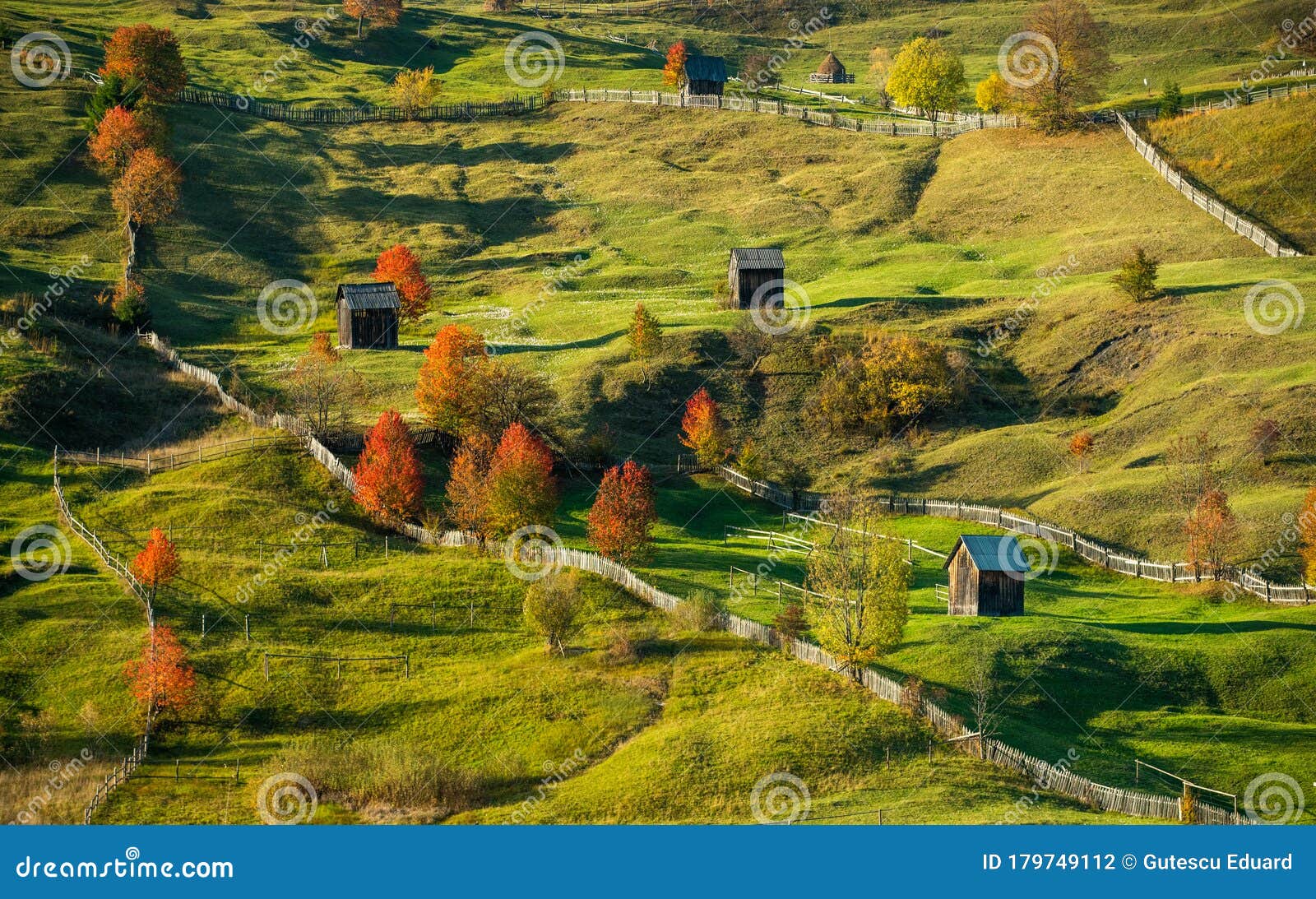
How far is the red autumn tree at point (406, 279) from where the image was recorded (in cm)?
10706

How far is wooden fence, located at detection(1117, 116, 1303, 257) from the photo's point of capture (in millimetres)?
108375

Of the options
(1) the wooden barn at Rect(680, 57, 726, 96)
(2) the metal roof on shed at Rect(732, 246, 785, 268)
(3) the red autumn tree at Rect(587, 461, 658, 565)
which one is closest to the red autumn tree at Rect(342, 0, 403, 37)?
(1) the wooden barn at Rect(680, 57, 726, 96)

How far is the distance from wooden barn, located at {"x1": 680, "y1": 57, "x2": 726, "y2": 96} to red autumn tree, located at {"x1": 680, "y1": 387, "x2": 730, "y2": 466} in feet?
238

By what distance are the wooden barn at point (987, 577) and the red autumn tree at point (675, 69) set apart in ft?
318

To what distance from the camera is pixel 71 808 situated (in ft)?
173

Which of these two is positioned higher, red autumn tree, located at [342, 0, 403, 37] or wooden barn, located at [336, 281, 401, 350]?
red autumn tree, located at [342, 0, 403, 37]

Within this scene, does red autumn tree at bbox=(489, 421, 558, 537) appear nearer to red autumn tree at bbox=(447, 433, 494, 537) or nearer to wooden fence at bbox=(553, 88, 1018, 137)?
red autumn tree at bbox=(447, 433, 494, 537)

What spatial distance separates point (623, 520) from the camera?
71000 millimetres

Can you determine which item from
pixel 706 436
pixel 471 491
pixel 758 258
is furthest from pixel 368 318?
pixel 471 491

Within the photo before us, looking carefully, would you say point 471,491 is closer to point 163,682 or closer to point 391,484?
point 391,484

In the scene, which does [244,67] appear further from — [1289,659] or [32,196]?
[1289,659]

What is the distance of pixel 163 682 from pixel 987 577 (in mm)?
32993

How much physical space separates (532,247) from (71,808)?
7854 centimetres

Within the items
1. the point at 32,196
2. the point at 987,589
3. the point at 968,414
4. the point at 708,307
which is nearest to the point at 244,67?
the point at 32,196
